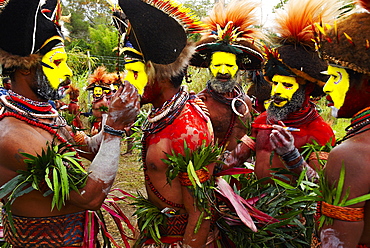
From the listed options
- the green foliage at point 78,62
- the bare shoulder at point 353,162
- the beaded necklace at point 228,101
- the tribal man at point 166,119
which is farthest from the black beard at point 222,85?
the green foliage at point 78,62

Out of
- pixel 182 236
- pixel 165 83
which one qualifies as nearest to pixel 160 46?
pixel 165 83

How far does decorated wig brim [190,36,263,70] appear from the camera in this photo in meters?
4.29

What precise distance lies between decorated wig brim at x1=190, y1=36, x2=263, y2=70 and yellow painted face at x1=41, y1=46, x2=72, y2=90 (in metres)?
2.15

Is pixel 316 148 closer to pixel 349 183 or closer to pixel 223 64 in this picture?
pixel 349 183

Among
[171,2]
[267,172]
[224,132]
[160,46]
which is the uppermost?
[171,2]

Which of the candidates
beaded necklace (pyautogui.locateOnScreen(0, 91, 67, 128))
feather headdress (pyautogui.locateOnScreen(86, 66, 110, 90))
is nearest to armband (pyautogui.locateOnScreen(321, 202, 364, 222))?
beaded necklace (pyautogui.locateOnScreen(0, 91, 67, 128))

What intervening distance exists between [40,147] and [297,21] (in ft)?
8.95

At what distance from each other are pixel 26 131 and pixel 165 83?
100 centimetres

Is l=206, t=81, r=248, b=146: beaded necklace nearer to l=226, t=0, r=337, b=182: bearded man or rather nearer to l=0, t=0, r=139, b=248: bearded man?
l=226, t=0, r=337, b=182: bearded man

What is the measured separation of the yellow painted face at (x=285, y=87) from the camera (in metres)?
3.28

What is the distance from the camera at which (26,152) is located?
1.96m

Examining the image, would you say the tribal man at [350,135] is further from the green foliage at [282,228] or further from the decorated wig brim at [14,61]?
the decorated wig brim at [14,61]

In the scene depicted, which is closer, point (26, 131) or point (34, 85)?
point (26, 131)

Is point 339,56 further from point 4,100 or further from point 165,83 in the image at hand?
point 4,100
